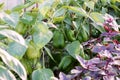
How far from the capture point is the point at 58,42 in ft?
4.94

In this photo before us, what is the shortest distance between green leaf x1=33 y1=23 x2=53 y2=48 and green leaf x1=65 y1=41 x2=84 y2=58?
0.54ft

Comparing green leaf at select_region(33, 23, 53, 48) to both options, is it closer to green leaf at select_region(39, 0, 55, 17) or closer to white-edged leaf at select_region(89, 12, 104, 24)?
green leaf at select_region(39, 0, 55, 17)

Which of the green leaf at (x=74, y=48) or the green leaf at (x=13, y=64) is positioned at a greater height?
the green leaf at (x=13, y=64)

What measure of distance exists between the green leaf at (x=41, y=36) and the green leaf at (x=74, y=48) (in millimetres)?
164

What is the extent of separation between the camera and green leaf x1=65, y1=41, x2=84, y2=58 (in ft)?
4.72

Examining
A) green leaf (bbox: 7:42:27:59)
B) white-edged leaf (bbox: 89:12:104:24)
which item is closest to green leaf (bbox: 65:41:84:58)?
white-edged leaf (bbox: 89:12:104:24)

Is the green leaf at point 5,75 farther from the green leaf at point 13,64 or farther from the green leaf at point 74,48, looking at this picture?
the green leaf at point 74,48

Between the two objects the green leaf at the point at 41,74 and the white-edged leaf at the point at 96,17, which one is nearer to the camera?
the green leaf at the point at 41,74

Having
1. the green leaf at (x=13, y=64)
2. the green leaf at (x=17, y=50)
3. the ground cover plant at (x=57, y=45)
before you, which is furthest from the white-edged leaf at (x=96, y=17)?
the green leaf at (x=13, y=64)

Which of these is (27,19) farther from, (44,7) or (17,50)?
(17,50)

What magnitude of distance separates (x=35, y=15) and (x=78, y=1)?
47 cm

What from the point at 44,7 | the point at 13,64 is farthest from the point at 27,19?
the point at 13,64

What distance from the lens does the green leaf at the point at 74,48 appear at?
4.72 ft

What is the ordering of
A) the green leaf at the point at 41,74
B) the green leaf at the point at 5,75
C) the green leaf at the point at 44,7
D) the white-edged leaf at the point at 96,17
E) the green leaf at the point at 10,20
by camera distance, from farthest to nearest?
the white-edged leaf at the point at 96,17, the green leaf at the point at 44,7, the green leaf at the point at 41,74, the green leaf at the point at 10,20, the green leaf at the point at 5,75
